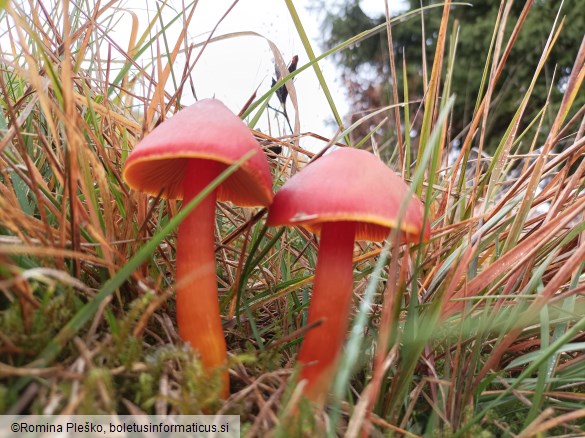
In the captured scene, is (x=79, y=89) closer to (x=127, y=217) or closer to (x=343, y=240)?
(x=127, y=217)

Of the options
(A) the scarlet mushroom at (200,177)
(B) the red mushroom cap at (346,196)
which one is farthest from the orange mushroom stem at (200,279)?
(B) the red mushroom cap at (346,196)

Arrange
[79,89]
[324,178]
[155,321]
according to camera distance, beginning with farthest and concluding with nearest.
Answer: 1. [79,89]
2. [155,321]
3. [324,178]

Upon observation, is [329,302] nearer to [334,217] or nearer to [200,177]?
[334,217]

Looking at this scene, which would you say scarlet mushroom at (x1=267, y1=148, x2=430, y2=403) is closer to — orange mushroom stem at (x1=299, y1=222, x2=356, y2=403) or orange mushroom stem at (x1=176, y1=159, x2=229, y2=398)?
orange mushroom stem at (x1=299, y1=222, x2=356, y2=403)

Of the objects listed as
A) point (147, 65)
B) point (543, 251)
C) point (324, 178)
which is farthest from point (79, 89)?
point (543, 251)

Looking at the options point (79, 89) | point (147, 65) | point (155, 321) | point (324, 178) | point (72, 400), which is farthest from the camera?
point (147, 65)

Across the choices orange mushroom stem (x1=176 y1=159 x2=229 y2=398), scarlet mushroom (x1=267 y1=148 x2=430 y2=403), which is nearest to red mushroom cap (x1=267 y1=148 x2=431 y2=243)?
scarlet mushroom (x1=267 y1=148 x2=430 y2=403)
